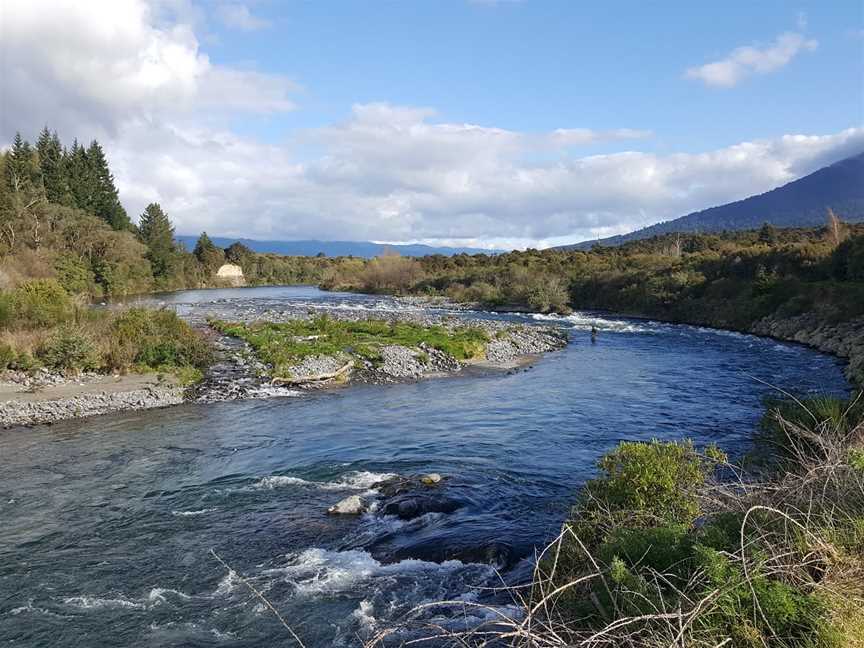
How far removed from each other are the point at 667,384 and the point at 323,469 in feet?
50.2

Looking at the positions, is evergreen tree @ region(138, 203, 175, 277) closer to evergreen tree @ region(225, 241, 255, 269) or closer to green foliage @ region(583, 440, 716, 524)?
evergreen tree @ region(225, 241, 255, 269)

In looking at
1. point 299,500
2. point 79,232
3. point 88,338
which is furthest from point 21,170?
point 299,500

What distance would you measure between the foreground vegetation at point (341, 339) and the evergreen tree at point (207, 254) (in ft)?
236

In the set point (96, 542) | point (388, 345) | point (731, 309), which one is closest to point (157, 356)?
point (388, 345)

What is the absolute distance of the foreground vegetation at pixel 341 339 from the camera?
2602 centimetres

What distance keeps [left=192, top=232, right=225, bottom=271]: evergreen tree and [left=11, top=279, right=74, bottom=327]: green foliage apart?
259 ft

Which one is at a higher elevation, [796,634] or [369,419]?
[796,634]

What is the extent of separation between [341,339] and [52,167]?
6139cm

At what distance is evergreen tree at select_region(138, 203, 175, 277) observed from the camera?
266 ft

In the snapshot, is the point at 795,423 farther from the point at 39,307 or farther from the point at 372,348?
the point at 39,307

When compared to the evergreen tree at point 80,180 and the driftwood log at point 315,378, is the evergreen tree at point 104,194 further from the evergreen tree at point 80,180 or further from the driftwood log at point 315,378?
the driftwood log at point 315,378

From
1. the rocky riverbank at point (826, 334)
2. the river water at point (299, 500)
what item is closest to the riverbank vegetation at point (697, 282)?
the rocky riverbank at point (826, 334)

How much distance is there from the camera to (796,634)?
4.28 m

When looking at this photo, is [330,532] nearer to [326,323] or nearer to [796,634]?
[796,634]
